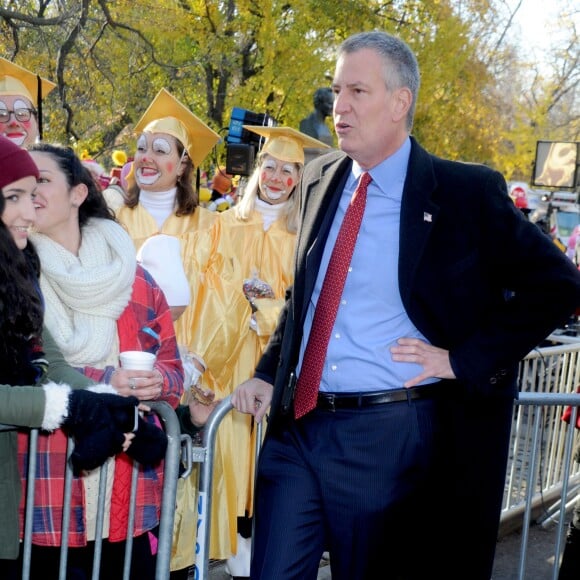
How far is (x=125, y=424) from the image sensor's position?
2498mm

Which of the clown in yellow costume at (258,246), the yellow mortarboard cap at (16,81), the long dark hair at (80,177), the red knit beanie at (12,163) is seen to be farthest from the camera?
the clown in yellow costume at (258,246)

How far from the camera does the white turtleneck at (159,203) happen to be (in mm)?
5145

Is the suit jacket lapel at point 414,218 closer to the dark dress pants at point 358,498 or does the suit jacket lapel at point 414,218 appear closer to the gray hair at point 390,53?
the gray hair at point 390,53

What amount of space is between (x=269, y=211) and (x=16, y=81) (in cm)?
167

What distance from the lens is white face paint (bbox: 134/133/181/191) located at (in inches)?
199

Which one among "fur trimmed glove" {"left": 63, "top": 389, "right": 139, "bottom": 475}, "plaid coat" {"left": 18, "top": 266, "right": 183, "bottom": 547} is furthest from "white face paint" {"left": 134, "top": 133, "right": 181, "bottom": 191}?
"fur trimmed glove" {"left": 63, "top": 389, "right": 139, "bottom": 475}

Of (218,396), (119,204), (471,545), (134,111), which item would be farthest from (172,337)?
(134,111)

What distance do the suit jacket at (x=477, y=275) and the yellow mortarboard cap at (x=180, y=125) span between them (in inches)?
103

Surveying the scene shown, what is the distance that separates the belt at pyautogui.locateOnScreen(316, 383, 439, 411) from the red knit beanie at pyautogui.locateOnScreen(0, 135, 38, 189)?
3.79 feet

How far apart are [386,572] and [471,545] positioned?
0.93 feet

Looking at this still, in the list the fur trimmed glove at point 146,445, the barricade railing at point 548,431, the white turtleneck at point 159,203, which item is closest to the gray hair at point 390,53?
the fur trimmed glove at point 146,445

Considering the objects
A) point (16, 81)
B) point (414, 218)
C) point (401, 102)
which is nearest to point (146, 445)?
point (414, 218)

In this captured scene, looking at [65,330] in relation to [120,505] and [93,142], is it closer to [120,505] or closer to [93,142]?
[120,505]

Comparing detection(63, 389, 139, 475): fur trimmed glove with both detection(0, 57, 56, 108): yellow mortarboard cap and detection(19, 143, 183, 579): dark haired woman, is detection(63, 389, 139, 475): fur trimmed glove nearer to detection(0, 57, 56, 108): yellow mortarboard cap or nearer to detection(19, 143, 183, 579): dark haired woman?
detection(19, 143, 183, 579): dark haired woman
